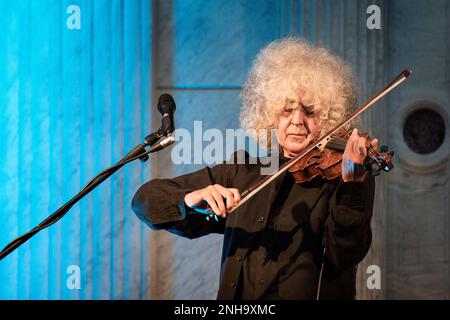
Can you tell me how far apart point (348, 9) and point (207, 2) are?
685 millimetres

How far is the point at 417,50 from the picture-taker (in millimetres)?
2859

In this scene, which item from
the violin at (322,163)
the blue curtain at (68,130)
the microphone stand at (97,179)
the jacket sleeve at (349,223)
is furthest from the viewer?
the blue curtain at (68,130)

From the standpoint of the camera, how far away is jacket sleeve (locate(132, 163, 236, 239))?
5.72 ft

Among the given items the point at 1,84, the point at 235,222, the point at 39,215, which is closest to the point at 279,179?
the point at 235,222

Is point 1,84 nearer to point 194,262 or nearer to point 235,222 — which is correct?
point 194,262

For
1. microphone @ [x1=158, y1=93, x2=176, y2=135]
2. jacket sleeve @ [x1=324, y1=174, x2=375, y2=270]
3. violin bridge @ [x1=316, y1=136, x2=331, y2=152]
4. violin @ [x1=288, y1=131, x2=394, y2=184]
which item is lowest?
jacket sleeve @ [x1=324, y1=174, x2=375, y2=270]

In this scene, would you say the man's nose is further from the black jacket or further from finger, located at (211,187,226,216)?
finger, located at (211,187,226,216)

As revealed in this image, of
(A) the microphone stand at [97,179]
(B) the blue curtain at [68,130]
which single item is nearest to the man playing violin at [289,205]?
(A) the microphone stand at [97,179]

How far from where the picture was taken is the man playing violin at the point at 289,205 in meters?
1.57

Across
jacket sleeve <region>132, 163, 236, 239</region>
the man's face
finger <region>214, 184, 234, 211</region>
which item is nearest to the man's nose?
the man's face

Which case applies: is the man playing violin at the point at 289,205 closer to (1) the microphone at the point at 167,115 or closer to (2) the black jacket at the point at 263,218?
(2) the black jacket at the point at 263,218

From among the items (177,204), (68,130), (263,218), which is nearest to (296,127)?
(263,218)

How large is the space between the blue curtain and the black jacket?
107cm

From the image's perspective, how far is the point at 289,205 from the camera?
174 centimetres
